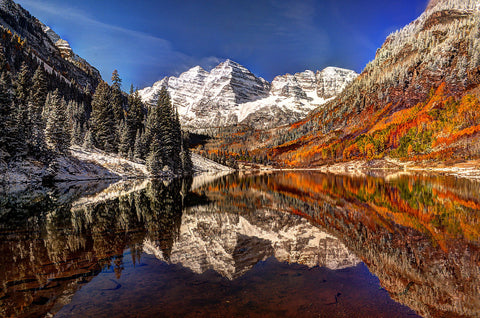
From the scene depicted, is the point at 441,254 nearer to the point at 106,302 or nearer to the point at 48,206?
the point at 106,302

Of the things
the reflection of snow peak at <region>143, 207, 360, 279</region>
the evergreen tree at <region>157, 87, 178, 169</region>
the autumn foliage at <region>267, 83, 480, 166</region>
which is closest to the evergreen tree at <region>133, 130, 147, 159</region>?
the evergreen tree at <region>157, 87, 178, 169</region>

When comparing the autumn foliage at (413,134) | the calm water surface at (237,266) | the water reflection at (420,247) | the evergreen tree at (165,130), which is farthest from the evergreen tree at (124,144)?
the autumn foliage at (413,134)

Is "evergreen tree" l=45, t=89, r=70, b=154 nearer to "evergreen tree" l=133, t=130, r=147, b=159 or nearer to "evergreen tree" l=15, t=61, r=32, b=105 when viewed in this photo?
"evergreen tree" l=133, t=130, r=147, b=159

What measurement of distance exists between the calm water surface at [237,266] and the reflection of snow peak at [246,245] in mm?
66

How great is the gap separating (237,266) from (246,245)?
133 inches

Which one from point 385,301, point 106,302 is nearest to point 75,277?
point 106,302

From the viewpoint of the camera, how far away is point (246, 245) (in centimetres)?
1427

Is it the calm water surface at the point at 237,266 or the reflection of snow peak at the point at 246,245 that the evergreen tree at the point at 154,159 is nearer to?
the calm water surface at the point at 237,266

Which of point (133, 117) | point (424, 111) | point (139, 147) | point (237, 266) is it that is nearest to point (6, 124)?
point (139, 147)

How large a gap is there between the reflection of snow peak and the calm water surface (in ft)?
0.22

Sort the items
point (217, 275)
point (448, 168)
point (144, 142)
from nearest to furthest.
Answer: point (217, 275), point (144, 142), point (448, 168)

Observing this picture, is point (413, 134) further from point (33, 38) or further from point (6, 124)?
point (33, 38)

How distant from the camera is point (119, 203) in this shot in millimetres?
25000

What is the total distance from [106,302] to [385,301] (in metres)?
8.38
